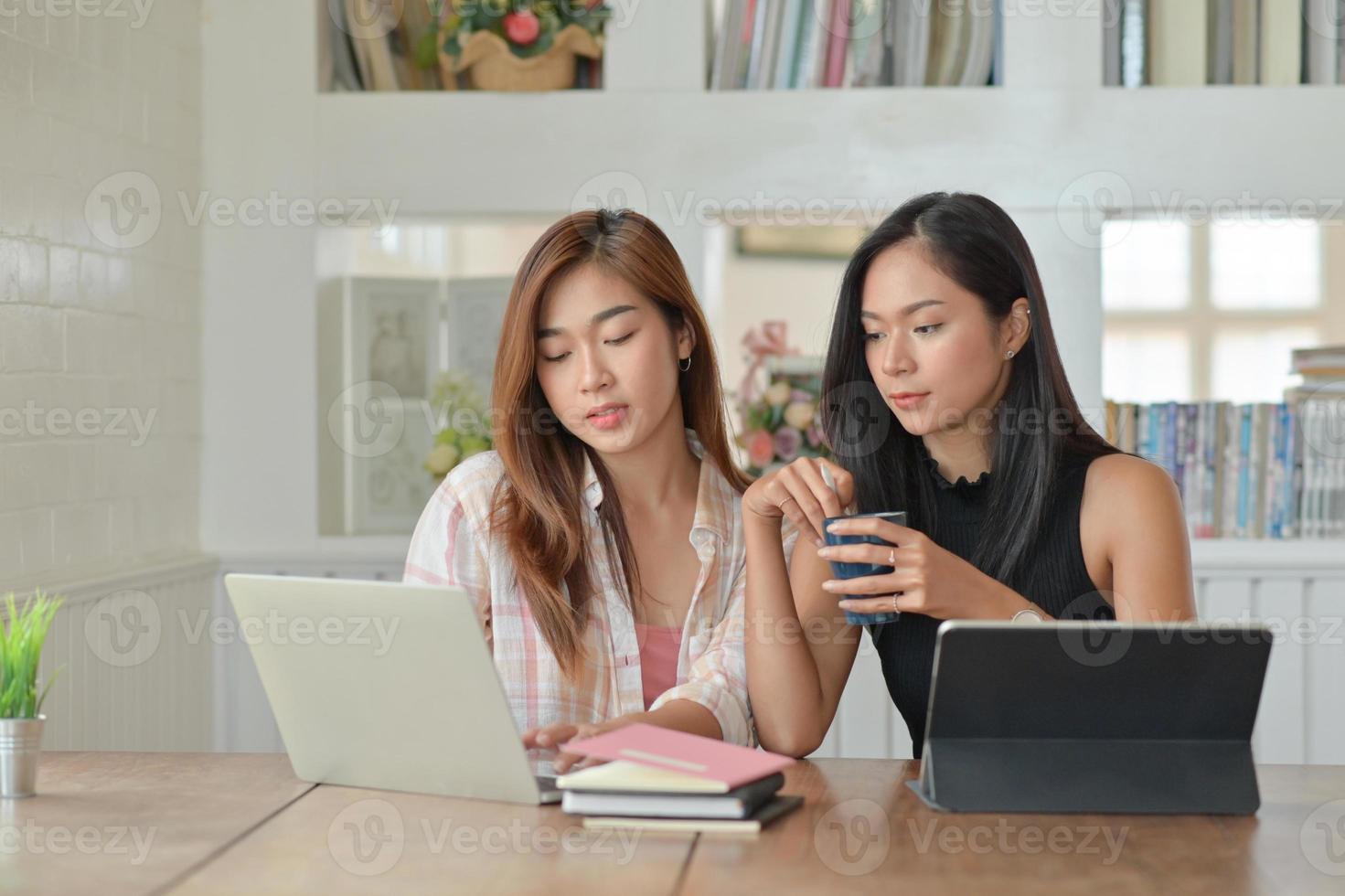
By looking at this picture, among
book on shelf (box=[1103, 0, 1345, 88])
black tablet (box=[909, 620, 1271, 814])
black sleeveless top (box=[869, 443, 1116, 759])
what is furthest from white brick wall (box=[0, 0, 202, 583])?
book on shelf (box=[1103, 0, 1345, 88])

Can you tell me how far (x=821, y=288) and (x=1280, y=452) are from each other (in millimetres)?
2491

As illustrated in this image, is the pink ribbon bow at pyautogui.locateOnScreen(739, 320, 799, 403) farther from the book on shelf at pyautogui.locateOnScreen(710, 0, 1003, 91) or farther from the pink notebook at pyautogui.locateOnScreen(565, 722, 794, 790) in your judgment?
the pink notebook at pyautogui.locateOnScreen(565, 722, 794, 790)

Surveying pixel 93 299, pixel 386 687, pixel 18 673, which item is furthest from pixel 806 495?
pixel 93 299

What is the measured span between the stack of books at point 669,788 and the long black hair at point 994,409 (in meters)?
0.68

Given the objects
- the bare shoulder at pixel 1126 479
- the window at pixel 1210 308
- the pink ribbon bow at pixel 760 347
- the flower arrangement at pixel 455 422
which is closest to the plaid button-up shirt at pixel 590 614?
the bare shoulder at pixel 1126 479

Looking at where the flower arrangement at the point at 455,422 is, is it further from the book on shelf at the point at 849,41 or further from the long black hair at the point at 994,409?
the long black hair at the point at 994,409

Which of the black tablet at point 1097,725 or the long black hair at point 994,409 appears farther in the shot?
the long black hair at point 994,409

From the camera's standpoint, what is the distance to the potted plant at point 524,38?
122 inches

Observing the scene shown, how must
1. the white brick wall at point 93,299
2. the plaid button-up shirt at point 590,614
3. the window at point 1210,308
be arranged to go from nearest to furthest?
the plaid button-up shirt at point 590,614 < the white brick wall at point 93,299 < the window at point 1210,308

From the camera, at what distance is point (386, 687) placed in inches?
55.7

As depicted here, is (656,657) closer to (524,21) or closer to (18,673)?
(18,673)

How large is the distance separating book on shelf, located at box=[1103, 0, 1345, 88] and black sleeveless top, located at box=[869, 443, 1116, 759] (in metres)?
1.50

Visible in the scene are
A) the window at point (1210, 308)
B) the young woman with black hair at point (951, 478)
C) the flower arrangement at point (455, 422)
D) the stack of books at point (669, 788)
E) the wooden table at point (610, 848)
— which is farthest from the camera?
the window at point (1210, 308)

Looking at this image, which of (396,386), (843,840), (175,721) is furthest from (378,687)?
(396,386)
